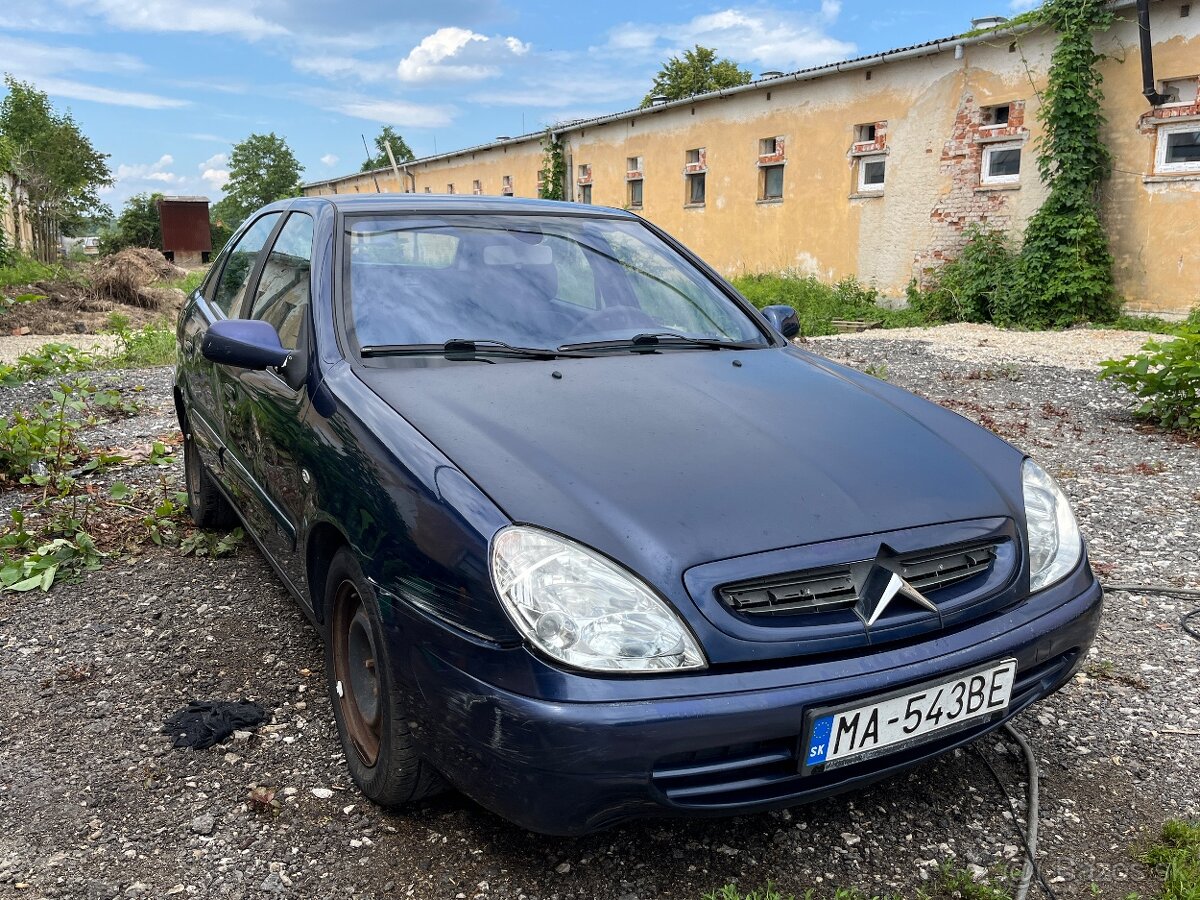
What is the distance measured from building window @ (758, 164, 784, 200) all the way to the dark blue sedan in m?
17.0

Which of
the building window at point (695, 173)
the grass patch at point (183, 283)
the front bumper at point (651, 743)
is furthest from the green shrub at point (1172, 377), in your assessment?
the grass patch at point (183, 283)

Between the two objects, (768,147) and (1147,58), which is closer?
(1147,58)

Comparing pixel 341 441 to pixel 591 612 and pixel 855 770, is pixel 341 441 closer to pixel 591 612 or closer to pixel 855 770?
pixel 591 612

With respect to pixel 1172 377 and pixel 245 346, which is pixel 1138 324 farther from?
pixel 245 346

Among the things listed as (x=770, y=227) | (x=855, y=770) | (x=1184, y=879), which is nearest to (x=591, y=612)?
(x=855, y=770)

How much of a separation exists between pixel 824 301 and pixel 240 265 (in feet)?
47.0

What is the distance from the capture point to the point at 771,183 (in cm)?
1925

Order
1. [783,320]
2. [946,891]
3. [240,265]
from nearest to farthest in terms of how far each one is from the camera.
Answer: [946,891] < [783,320] < [240,265]

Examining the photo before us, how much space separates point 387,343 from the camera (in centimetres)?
267

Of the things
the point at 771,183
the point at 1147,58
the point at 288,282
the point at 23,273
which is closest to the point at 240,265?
the point at 288,282

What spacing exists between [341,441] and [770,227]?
58.6 feet

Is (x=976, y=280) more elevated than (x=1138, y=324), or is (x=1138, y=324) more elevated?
(x=976, y=280)

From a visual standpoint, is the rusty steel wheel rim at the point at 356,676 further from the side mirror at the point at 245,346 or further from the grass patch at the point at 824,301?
the grass patch at the point at 824,301

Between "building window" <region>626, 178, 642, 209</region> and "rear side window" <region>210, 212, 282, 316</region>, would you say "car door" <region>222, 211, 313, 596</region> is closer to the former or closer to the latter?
"rear side window" <region>210, 212, 282, 316</region>
